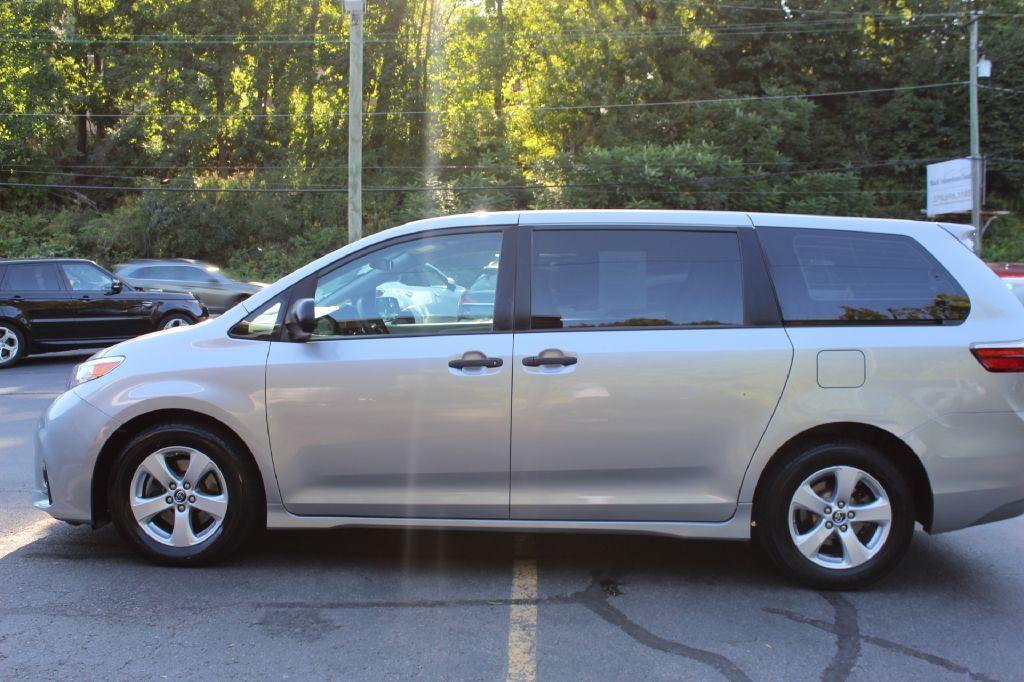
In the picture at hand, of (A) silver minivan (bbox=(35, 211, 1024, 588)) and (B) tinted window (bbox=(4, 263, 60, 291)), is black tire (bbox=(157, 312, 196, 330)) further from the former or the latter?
(A) silver minivan (bbox=(35, 211, 1024, 588))

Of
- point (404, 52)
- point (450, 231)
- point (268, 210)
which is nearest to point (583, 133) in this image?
point (404, 52)

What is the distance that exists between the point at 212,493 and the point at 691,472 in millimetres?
2404

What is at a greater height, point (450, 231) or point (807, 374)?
point (450, 231)

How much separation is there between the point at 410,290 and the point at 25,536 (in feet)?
8.70

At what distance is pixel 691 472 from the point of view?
4.16 metres

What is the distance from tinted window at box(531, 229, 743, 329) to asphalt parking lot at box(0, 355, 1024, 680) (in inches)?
52.0

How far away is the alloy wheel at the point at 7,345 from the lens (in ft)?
43.8

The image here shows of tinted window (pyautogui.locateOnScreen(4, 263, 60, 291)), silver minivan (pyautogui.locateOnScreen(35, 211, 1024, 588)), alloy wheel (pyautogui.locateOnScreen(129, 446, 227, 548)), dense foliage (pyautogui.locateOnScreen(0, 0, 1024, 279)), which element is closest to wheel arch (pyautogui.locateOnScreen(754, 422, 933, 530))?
silver minivan (pyautogui.locateOnScreen(35, 211, 1024, 588))

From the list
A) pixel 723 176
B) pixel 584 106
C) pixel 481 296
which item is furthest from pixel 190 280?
pixel 584 106

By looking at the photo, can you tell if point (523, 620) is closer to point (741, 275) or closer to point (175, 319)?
point (741, 275)

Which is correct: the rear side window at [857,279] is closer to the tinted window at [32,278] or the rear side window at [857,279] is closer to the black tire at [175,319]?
the tinted window at [32,278]

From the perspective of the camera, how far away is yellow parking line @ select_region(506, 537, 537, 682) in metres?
3.34

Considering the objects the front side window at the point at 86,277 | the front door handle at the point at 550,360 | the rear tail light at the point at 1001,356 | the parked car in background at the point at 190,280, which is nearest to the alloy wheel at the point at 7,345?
the front side window at the point at 86,277

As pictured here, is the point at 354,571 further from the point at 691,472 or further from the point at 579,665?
the point at 691,472
